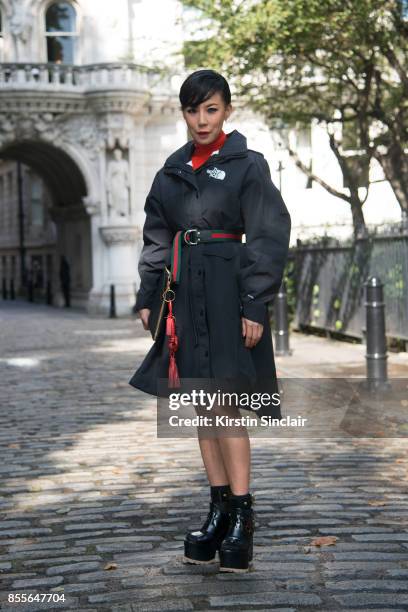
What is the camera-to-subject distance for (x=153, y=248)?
462 centimetres

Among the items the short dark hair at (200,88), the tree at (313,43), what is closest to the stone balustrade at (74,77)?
the tree at (313,43)

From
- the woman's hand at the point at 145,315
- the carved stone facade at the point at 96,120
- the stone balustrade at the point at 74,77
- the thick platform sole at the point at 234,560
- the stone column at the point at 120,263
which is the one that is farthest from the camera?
the stone column at the point at 120,263

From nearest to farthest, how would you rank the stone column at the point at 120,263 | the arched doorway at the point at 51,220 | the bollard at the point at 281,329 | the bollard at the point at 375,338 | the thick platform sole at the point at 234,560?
1. the thick platform sole at the point at 234,560
2. the bollard at the point at 375,338
3. the bollard at the point at 281,329
4. the stone column at the point at 120,263
5. the arched doorway at the point at 51,220

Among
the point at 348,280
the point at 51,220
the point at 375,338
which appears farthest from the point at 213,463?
the point at 51,220

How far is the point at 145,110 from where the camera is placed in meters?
30.5

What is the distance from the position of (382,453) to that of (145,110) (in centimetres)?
2445

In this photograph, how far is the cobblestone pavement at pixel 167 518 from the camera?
13.3ft

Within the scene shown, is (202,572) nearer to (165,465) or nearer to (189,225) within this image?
(189,225)

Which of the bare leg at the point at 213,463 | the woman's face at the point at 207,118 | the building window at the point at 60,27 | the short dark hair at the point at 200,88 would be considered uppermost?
the building window at the point at 60,27

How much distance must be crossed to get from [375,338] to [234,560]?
6.33 meters

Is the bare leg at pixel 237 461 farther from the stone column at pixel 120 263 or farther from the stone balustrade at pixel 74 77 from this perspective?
the stone balustrade at pixel 74 77

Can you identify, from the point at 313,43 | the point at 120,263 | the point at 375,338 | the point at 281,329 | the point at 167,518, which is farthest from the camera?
the point at 120,263

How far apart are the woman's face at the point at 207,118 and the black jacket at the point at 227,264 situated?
3.2 inches

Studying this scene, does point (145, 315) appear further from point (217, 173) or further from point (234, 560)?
point (234, 560)
